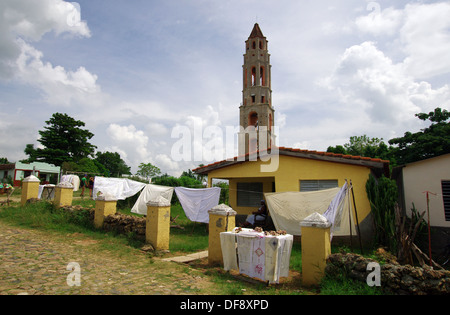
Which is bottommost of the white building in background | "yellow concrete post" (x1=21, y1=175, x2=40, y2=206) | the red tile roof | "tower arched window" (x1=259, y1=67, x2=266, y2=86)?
"yellow concrete post" (x1=21, y1=175, x2=40, y2=206)

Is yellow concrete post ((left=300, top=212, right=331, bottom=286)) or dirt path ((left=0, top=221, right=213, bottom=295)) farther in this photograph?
yellow concrete post ((left=300, top=212, right=331, bottom=286))

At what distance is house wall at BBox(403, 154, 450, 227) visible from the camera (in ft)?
25.5

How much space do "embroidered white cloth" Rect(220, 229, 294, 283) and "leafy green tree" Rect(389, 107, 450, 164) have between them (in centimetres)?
1534

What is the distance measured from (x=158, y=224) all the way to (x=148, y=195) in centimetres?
509

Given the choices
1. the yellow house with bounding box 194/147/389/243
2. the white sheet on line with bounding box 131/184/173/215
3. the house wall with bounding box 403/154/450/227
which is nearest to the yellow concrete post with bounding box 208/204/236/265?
the yellow house with bounding box 194/147/389/243

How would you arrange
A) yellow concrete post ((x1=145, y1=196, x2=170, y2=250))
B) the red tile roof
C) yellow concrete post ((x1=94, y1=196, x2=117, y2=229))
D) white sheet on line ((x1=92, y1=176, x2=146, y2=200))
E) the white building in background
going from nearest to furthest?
yellow concrete post ((x1=145, y1=196, x2=170, y2=250))
the red tile roof
yellow concrete post ((x1=94, y1=196, x2=117, y2=229))
white sheet on line ((x1=92, y1=176, x2=146, y2=200))
the white building in background

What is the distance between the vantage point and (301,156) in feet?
29.8

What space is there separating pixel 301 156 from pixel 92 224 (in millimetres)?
7786

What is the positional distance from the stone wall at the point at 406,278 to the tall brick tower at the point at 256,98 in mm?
19742

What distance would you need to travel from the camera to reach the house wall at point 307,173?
818 cm

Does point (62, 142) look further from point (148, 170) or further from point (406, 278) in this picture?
point (406, 278)

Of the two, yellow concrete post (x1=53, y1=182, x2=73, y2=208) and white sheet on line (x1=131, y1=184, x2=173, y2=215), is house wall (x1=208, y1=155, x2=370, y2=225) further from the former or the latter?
yellow concrete post (x1=53, y1=182, x2=73, y2=208)
